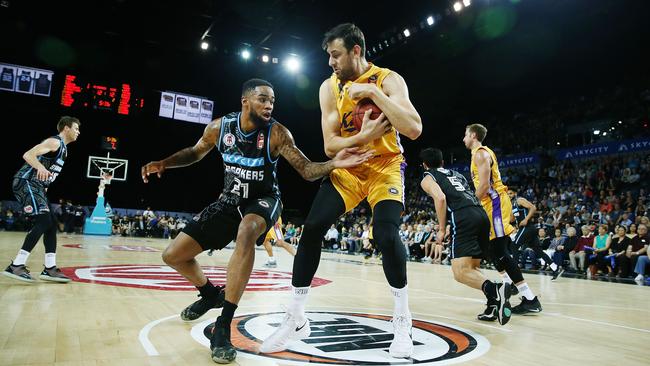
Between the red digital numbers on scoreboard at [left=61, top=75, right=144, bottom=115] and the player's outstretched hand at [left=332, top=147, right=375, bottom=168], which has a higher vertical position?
the red digital numbers on scoreboard at [left=61, top=75, right=144, bottom=115]

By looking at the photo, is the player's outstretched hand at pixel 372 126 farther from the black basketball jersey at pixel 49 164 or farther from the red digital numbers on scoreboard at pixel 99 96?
the red digital numbers on scoreboard at pixel 99 96

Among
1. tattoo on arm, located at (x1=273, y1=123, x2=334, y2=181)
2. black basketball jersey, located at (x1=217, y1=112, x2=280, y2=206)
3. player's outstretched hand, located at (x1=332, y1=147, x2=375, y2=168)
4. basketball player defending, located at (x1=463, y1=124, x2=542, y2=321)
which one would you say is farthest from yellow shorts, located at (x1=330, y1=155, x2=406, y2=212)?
basketball player defending, located at (x1=463, y1=124, x2=542, y2=321)

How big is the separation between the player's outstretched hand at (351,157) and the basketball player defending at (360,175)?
0.05 m

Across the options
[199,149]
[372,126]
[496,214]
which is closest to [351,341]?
[372,126]

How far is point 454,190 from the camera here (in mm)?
4367

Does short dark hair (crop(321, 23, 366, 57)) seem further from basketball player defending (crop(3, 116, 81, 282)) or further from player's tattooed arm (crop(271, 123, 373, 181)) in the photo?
basketball player defending (crop(3, 116, 81, 282))

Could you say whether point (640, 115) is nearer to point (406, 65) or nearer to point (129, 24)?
point (406, 65)

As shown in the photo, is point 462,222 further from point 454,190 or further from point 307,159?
point 307,159

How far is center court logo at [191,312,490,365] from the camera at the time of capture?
2453 mm

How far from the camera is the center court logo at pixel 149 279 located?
5164 mm

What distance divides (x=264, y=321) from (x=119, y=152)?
24.0 m

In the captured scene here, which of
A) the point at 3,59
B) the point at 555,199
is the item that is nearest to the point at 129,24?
the point at 3,59

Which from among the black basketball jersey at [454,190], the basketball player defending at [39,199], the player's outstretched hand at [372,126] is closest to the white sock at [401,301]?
the player's outstretched hand at [372,126]

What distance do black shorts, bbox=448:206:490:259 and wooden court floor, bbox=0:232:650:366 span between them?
0.61 metres
